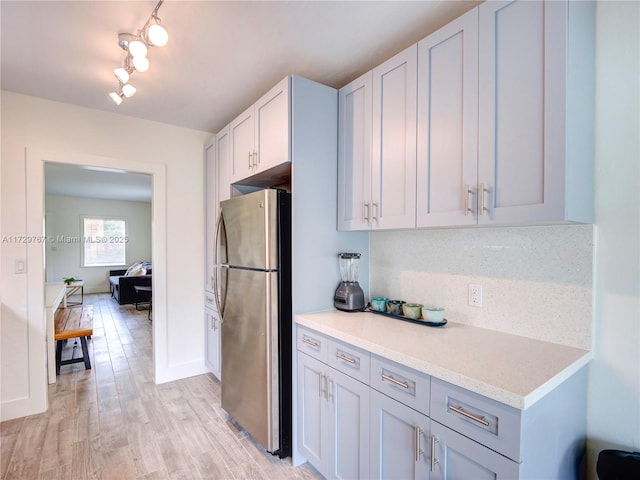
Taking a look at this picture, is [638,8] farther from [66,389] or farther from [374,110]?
[66,389]

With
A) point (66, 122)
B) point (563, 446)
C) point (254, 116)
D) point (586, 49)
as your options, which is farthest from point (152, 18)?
point (563, 446)

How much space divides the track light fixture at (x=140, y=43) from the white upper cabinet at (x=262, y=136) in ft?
2.16

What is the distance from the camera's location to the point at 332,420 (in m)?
1.61

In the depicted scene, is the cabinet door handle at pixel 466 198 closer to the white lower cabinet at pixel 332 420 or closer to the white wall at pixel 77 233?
the white lower cabinet at pixel 332 420

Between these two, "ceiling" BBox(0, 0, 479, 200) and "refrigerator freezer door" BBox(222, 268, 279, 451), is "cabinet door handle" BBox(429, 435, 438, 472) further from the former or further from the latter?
"ceiling" BBox(0, 0, 479, 200)

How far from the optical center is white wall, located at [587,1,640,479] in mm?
1218

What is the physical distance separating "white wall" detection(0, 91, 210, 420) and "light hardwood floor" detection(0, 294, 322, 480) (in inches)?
10.1

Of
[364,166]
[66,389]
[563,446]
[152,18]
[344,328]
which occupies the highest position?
[152,18]

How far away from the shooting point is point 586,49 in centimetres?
123

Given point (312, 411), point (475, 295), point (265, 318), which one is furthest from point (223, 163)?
point (475, 295)

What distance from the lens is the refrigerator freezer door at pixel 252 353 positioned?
6.17 feet

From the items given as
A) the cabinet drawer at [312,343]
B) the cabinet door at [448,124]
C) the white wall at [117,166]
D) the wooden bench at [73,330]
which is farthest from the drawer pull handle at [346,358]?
the wooden bench at [73,330]

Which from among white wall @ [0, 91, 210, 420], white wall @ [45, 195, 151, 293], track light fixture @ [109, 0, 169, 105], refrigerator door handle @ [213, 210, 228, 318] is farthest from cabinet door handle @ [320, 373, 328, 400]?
white wall @ [45, 195, 151, 293]

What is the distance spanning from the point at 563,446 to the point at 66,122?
371cm
